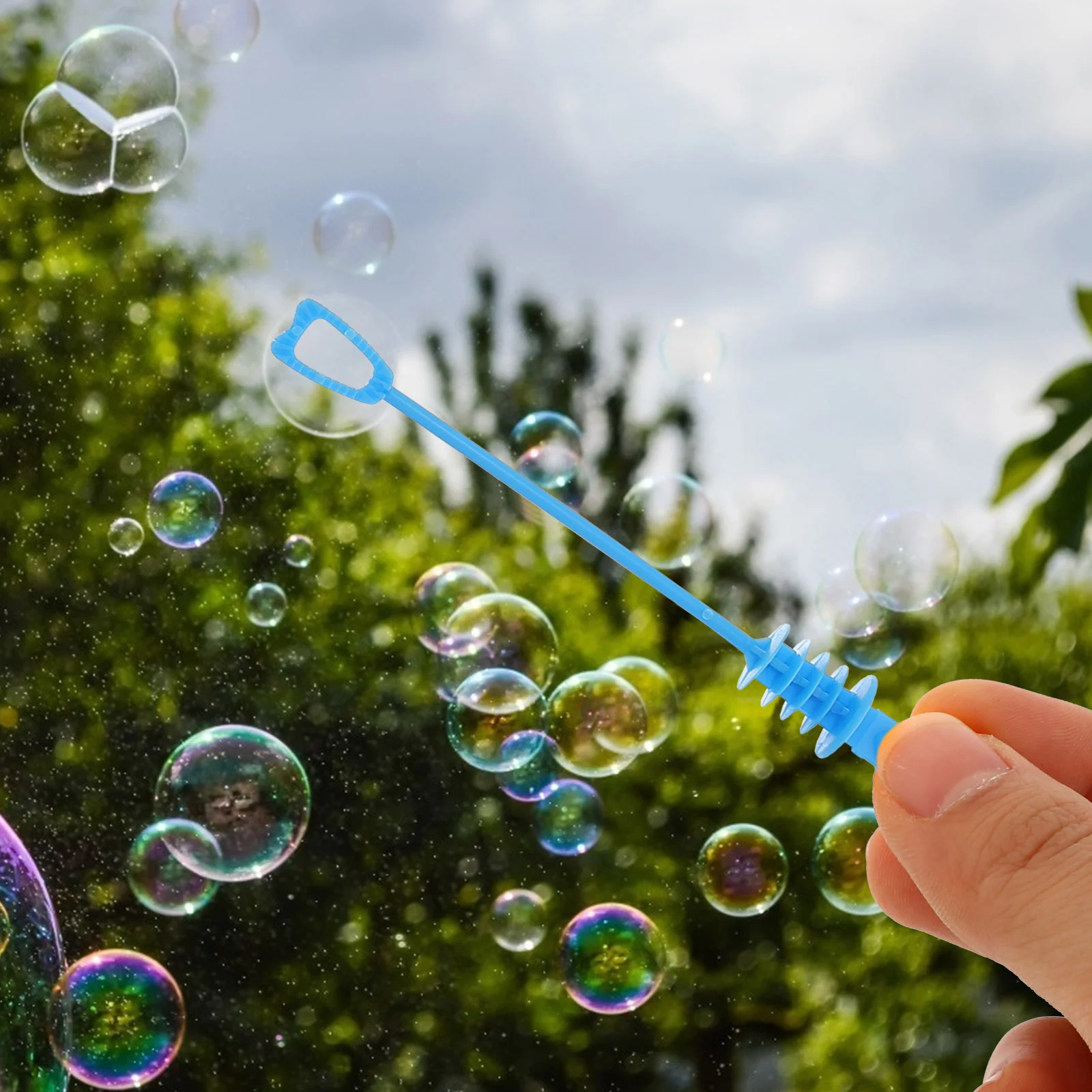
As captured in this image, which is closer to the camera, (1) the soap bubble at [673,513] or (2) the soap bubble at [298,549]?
(1) the soap bubble at [673,513]

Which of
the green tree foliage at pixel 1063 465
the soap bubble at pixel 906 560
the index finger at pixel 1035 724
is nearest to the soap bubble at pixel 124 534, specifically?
the soap bubble at pixel 906 560

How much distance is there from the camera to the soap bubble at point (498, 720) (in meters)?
2.74

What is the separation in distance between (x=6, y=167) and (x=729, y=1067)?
5.93m

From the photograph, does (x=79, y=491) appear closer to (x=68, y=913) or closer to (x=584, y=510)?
(x=68, y=913)

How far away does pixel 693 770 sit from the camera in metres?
6.97

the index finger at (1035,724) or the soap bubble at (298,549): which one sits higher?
the index finger at (1035,724)

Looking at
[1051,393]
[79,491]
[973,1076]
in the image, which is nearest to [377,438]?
[79,491]

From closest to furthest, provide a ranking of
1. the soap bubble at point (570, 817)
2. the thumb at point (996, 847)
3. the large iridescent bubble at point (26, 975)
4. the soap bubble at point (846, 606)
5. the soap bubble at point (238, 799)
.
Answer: the thumb at point (996, 847) → the large iridescent bubble at point (26, 975) → the soap bubble at point (238, 799) → the soap bubble at point (846, 606) → the soap bubble at point (570, 817)

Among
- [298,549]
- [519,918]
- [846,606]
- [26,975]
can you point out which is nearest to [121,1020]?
[26,975]

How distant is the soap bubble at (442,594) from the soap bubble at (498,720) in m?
0.30

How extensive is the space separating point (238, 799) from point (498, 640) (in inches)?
30.9

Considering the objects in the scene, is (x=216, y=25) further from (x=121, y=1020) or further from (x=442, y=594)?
(x=121, y=1020)

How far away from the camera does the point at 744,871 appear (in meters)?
2.97

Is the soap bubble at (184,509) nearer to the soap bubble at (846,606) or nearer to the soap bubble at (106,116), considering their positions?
the soap bubble at (106,116)
